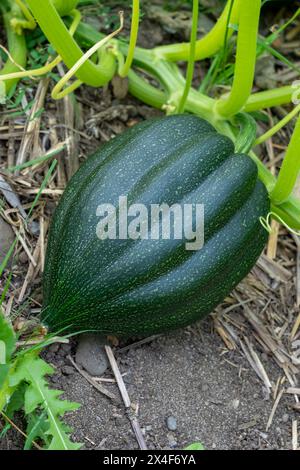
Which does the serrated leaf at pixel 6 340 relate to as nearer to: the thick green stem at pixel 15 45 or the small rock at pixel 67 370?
the small rock at pixel 67 370

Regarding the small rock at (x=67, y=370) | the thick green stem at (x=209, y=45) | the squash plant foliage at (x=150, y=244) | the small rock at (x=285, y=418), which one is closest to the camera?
the squash plant foliage at (x=150, y=244)

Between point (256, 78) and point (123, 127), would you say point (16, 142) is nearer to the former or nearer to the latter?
point (123, 127)

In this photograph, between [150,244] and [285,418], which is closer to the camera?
[150,244]

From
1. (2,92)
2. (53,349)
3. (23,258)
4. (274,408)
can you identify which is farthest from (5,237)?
(274,408)

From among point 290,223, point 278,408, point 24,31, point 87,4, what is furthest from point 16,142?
point 278,408

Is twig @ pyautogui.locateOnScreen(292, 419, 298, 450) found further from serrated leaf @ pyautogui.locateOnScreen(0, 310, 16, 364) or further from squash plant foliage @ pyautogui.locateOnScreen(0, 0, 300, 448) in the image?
serrated leaf @ pyautogui.locateOnScreen(0, 310, 16, 364)

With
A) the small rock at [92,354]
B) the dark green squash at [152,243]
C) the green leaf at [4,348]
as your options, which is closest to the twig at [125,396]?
the small rock at [92,354]

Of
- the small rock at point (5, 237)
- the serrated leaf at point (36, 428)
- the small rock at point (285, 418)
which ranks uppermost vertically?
the small rock at point (5, 237)

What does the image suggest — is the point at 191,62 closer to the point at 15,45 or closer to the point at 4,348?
the point at 15,45
